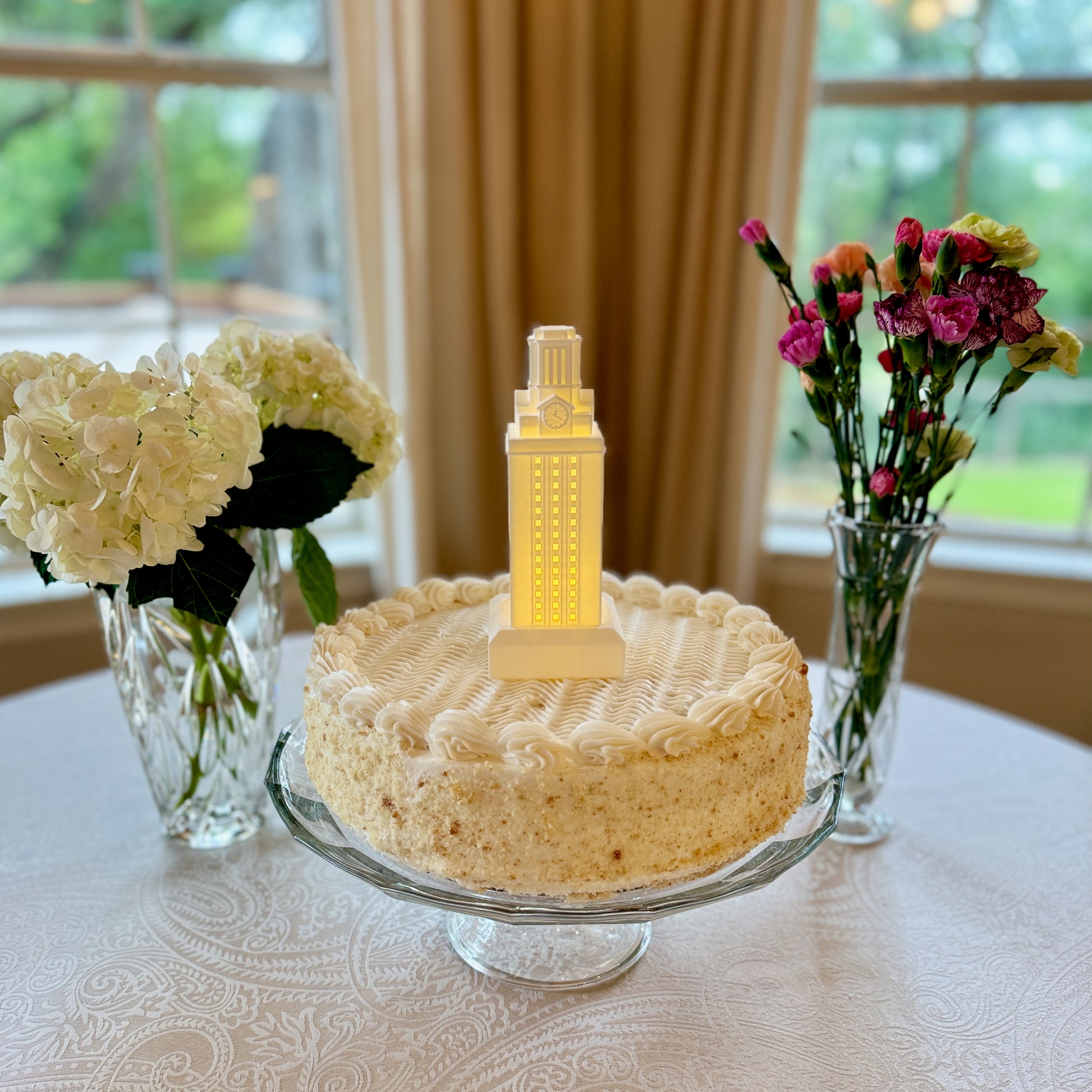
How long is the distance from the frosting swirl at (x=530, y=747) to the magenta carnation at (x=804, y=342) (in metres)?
0.51

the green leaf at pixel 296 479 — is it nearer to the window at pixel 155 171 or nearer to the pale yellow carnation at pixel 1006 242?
the pale yellow carnation at pixel 1006 242

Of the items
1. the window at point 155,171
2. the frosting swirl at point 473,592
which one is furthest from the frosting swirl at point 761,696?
the window at point 155,171

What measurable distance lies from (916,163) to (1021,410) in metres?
0.74

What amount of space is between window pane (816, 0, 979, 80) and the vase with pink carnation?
1532 millimetres

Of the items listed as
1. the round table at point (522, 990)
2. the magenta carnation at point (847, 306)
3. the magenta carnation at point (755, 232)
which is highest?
the magenta carnation at point (755, 232)

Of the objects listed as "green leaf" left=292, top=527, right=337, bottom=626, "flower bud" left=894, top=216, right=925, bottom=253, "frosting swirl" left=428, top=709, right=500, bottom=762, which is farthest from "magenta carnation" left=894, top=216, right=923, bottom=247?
"green leaf" left=292, top=527, right=337, bottom=626

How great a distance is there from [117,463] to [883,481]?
2.83ft

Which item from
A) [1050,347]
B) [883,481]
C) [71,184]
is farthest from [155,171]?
[1050,347]

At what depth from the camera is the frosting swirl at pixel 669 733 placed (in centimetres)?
96

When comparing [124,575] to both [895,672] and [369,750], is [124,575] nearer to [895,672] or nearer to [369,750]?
[369,750]

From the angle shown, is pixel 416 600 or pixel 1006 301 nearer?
pixel 1006 301

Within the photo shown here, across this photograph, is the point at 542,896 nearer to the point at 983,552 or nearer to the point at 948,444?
the point at 948,444

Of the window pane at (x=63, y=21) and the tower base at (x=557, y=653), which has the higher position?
the window pane at (x=63, y=21)

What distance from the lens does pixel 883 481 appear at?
1.18 m
